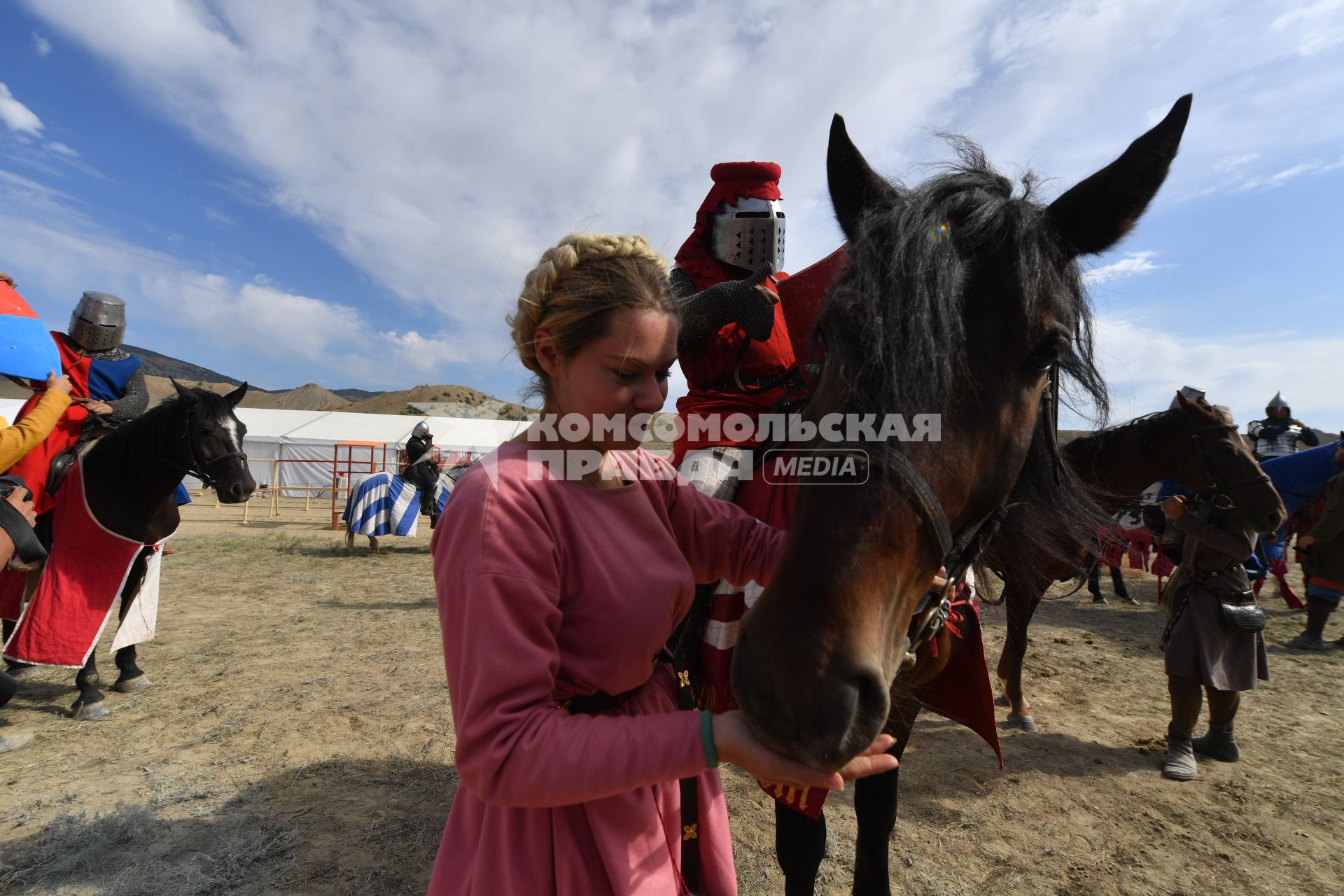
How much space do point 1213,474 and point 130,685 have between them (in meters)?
8.53

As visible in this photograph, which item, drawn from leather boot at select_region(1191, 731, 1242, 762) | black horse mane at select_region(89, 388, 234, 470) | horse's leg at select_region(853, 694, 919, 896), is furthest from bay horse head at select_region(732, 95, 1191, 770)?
black horse mane at select_region(89, 388, 234, 470)

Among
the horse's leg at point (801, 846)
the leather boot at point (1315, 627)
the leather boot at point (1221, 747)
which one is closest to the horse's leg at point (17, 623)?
the horse's leg at point (801, 846)

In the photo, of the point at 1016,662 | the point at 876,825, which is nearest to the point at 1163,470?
the point at 1016,662

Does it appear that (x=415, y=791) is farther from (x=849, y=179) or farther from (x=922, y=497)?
(x=849, y=179)

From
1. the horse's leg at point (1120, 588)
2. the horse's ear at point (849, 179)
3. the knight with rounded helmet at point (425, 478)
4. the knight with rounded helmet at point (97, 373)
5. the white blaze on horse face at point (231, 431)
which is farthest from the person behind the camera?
the knight with rounded helmet at point (425, 478)

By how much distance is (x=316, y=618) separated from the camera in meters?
7.27

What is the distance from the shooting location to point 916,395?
3.68 feet

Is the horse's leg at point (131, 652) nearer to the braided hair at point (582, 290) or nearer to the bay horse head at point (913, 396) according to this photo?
the braided hair at point (582, 290)

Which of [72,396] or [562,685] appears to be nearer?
[562,685]

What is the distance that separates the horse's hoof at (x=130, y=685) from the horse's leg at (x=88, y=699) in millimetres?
379

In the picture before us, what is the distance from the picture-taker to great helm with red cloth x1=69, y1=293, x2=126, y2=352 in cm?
472

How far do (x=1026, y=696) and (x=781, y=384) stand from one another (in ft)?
16.3

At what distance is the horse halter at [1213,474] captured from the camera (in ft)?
12.9

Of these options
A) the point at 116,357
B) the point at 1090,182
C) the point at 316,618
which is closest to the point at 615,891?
the point at 1090,182
